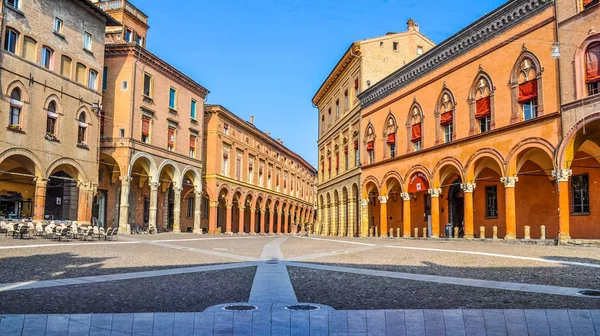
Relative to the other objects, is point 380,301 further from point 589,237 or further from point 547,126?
point 589,237

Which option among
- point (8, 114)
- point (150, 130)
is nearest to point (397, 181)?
point (150, 130)

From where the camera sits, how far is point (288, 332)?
532 centimetres

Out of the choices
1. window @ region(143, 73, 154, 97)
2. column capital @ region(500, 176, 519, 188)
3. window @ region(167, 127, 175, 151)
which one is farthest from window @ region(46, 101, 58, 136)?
column capital @ region(500, 176, 519, 188)

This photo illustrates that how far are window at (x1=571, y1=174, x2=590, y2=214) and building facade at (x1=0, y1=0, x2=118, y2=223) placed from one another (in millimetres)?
26483

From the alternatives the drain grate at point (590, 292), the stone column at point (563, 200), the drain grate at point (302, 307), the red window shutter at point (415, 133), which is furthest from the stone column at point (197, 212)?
the drain grate at point (302, 307)

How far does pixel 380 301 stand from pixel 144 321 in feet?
10.7

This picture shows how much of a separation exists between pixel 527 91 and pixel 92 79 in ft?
81.2

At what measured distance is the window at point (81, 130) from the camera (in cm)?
2991

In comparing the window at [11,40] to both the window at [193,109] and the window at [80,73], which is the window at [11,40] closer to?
the window at [80,73]

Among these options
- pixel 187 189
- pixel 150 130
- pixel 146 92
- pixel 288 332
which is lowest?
pixel 288 332

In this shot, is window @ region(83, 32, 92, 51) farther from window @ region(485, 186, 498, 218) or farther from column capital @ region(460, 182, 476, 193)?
window @ region(485, 186, 498, 218)

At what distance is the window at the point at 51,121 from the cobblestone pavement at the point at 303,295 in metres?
15.5

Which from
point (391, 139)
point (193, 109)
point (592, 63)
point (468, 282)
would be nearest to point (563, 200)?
point (592, 63)

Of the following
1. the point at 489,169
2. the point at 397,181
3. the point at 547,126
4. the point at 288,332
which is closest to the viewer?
the point at 288,332
